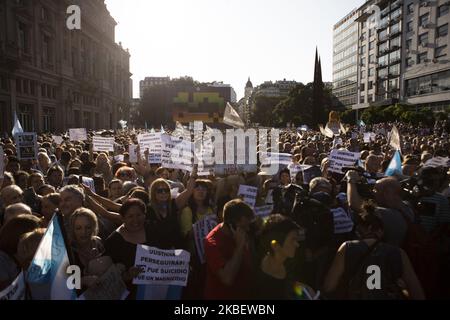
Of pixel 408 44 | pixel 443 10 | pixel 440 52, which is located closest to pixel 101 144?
pixel 440 52

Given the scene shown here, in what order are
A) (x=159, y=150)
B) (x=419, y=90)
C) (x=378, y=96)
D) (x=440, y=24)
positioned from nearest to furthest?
(x=159, y=150)
(x=440, y=24)
(x=419, y=90)
(x=378, y=96)

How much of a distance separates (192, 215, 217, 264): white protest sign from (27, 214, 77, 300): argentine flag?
6.32 feet

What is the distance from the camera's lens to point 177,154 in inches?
300

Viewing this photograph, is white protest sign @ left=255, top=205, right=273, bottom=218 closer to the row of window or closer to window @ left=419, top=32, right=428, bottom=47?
the row of window

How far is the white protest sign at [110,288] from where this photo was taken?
339 centimetres

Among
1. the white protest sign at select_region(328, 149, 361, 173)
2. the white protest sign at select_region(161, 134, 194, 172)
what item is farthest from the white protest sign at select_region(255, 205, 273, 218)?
the white protest sign at select_region(328, 149, 361, 173)

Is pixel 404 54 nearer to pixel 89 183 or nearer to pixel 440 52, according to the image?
pixel 440 52

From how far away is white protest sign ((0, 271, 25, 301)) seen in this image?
9.12 feet

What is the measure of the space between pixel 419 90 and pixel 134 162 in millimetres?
55554

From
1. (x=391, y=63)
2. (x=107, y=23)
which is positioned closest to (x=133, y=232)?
(x=391, y=63)

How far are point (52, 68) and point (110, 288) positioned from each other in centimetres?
Result: 4613

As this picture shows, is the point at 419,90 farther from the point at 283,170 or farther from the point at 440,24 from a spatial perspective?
the point at 283,170

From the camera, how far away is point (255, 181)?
684 centimetres

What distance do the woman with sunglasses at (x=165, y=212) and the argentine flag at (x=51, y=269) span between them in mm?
1581
